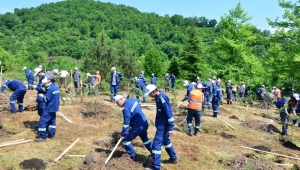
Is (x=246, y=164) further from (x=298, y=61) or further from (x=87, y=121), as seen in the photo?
(x=298, y=61)

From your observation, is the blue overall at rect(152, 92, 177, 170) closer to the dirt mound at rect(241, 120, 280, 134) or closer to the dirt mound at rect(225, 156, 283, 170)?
the dirt mound at rect(225, 156, 283, 170)

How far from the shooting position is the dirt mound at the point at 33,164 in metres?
6.32

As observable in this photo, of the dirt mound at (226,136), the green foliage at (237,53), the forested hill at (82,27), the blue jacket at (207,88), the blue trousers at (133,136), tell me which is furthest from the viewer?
the forested hill at (82,27)

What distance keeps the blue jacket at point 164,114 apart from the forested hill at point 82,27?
3596 inches

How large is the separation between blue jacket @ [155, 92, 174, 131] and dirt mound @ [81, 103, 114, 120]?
5.16 m

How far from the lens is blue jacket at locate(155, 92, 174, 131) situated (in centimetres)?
640

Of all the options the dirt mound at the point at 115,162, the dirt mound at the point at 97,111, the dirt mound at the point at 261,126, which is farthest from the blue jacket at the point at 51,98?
the dirt mound at the point at 261,126

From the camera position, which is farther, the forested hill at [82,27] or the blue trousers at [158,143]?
the forested hill at [82,27]

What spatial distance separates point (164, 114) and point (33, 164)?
10.5 feet

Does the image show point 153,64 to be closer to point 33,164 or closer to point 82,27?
point 33,164

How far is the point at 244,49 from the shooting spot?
29172mm

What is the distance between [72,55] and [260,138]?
95.7m

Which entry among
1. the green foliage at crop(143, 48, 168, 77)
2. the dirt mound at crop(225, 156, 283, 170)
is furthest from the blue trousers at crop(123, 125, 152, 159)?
the green foliage at crop(143, 48, 168, 77)

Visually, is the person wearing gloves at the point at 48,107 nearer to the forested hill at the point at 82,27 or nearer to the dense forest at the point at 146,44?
the dense forest at the point at 146,44
